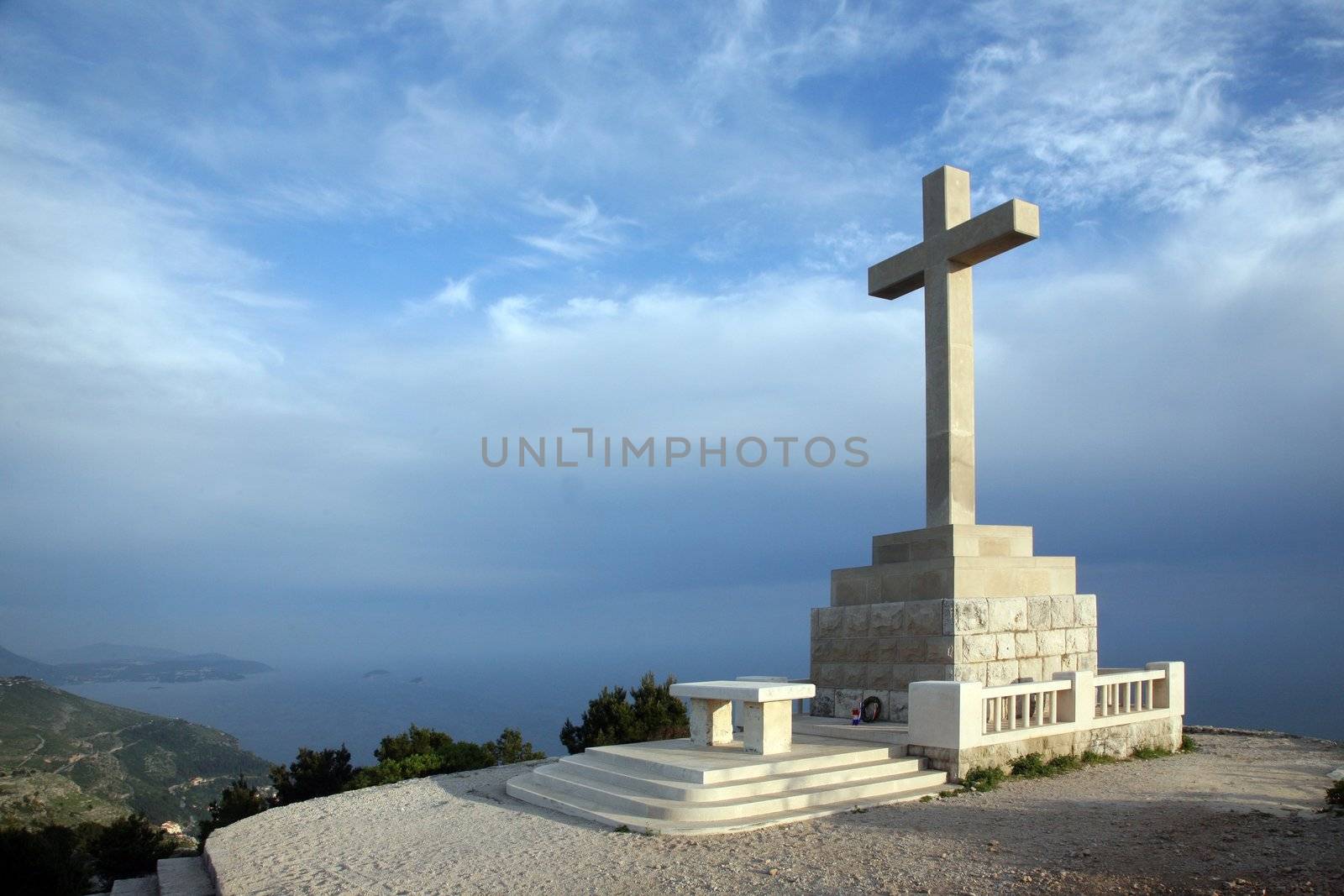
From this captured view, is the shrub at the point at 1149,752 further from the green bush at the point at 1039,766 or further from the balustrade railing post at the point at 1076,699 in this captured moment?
the green bush at the point at 1039,766

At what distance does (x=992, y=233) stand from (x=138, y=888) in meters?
11.9

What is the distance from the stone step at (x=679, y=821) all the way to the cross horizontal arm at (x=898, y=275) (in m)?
6.48

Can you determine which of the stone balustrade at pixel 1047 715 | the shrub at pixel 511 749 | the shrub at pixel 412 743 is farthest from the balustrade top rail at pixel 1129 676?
the shrub at pixel 412 743

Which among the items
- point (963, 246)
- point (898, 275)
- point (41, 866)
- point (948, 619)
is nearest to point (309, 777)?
point (41, 866)

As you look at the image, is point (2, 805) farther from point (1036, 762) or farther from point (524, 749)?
point (1036, 762)

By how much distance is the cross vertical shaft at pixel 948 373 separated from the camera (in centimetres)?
1090

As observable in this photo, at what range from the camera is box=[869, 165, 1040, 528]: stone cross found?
35.4ft

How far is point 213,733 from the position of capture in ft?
163

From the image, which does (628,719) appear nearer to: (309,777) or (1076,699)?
(309,777)

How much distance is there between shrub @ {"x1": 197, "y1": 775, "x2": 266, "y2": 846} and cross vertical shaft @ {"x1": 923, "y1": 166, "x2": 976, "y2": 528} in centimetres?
1084

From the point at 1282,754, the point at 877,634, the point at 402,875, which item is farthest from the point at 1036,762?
the point at 402,875

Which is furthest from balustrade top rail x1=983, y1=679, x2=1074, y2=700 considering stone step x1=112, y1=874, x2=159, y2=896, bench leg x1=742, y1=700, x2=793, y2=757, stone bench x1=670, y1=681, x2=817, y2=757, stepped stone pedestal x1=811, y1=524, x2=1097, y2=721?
stone step x1=112, y1=874, x2=159, y2=896

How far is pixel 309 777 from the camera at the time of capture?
14.2 m

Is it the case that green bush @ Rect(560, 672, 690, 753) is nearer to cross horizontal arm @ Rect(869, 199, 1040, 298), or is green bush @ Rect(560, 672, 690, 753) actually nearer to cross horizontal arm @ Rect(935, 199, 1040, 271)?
cross horizontal arm @ Rect(869, 199, 1040, 298)
